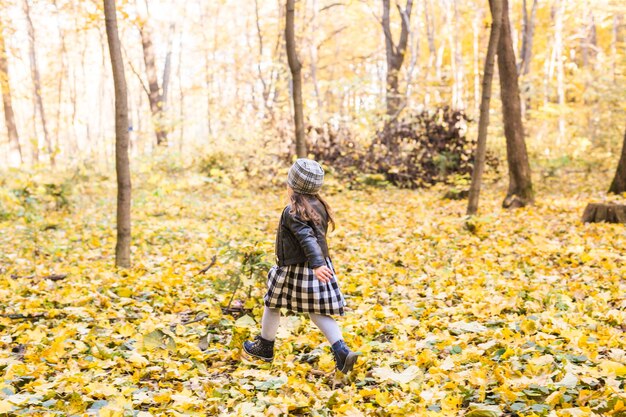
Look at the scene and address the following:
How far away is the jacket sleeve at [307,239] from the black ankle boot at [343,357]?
0.59m

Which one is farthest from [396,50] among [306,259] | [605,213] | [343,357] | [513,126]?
[343,357]

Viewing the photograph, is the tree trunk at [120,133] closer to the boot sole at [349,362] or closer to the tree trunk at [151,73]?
the boot sole at [349,362]

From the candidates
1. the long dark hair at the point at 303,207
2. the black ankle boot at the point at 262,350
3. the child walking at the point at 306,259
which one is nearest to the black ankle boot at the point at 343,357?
the child walking at the point at 306,259

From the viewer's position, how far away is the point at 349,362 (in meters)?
3.71

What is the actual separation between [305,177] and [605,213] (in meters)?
7.09

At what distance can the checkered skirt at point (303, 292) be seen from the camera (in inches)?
→ 153

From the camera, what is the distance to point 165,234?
31.8ft

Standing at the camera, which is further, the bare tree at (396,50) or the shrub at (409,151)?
the bare tree at (396,50)

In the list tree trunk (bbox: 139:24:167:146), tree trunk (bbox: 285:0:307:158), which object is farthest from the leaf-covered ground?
tree trunk (bbox: 139:24:167:146)

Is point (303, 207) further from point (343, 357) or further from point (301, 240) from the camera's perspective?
point (343, 357)

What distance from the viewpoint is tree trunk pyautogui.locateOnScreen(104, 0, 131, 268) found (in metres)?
6.33

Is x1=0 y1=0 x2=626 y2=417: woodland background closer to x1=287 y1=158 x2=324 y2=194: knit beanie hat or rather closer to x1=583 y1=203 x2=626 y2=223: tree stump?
x1=583 y1=203 x2=626 y2=223: tree stump

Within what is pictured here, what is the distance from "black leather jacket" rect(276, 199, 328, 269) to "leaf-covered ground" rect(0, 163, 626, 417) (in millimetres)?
801

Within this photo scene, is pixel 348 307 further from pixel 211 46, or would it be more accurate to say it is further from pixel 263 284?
pixel 211 46
